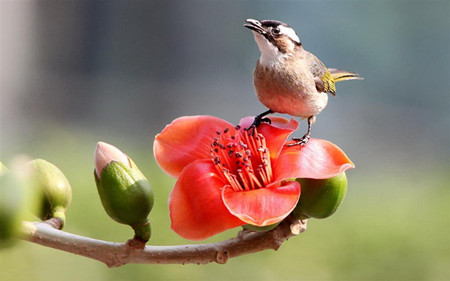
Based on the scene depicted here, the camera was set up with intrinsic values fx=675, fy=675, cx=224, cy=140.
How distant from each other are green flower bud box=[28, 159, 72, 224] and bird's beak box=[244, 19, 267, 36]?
0.19 metres

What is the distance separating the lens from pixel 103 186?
1.59 ft

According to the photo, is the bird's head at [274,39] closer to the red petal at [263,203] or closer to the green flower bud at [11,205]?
the red petal at [263,203]

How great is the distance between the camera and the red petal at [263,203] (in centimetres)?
43

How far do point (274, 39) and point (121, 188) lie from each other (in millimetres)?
192

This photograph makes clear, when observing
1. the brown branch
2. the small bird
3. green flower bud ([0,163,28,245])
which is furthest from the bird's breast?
green flower bud ([0,163,28,245])

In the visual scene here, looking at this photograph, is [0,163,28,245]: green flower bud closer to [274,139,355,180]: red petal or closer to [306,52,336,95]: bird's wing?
[274,139,355,180]: red petal

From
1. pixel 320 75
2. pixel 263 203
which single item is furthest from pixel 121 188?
pixel 320 75

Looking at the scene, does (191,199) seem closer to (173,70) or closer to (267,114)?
(267,114)

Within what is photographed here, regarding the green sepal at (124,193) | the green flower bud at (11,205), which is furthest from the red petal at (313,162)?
the green flower bud at (11,205)

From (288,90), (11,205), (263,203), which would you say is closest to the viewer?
(11,205)

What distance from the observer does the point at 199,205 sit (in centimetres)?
47

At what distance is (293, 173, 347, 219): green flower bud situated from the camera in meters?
0.52

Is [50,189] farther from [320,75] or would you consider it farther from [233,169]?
[320,75]

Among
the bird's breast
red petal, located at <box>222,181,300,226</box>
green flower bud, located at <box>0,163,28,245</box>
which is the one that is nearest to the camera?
green flower bud, located at <box>0,163,28,245</box>
